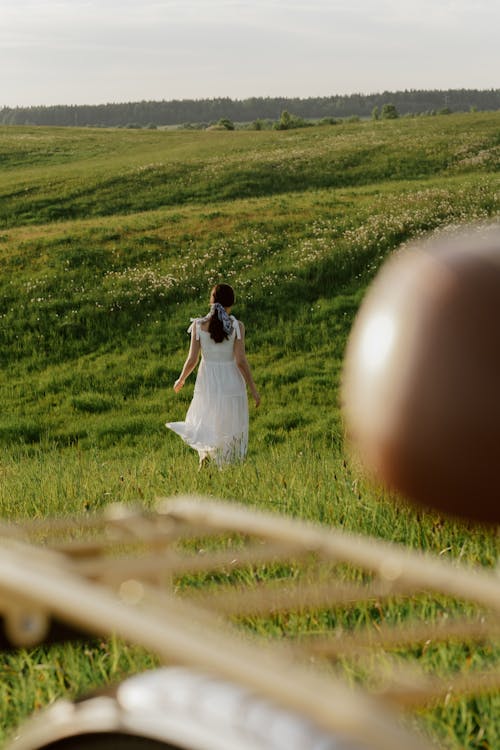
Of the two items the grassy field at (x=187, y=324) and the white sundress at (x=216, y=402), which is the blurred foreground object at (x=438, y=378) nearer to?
the grassy field at (x=187, y=324)

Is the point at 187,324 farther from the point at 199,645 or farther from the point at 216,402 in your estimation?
the point at 199,645

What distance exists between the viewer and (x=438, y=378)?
212 cm

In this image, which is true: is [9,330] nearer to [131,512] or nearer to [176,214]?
[176,214]

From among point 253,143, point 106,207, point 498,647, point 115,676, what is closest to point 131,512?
Answer: point 115,676

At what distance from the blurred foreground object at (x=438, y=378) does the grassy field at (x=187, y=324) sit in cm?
28

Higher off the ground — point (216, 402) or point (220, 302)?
point (220, 302)

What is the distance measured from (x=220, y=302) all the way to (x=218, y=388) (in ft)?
4.41

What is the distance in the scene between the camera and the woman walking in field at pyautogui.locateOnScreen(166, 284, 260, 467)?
1323 cm

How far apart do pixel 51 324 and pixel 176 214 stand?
41.7 feet

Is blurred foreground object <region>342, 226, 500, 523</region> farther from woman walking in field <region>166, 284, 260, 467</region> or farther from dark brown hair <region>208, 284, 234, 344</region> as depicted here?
woman walking in field <region>166, 284, 260, 467</region>

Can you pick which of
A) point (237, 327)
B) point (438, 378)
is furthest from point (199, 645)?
point (237, 327)

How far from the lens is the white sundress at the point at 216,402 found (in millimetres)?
13406

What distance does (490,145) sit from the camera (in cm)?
5644

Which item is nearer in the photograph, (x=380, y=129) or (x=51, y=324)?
(x=51, y=324)
